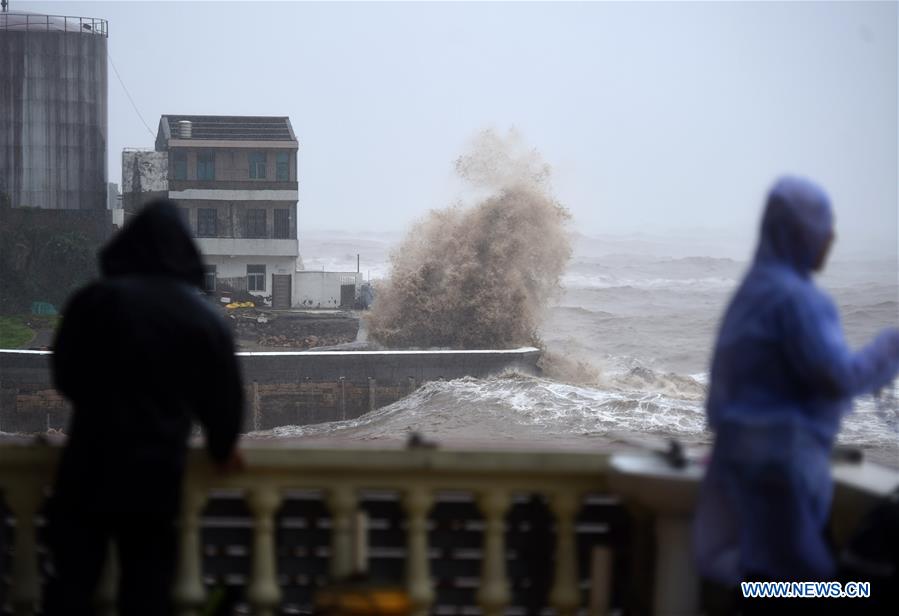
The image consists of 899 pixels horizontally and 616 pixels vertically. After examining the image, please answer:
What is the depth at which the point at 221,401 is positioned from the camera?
301cm

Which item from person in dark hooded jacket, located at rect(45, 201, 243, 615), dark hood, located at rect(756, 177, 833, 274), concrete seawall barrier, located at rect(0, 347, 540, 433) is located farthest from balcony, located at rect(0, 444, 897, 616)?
concrete seawall barrier, located at rect(0, 347, 540, 433)

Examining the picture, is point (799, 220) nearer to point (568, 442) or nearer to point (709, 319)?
point (568, 442)

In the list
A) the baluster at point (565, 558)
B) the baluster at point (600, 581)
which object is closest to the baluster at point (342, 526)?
the baluster at point (565, 558)

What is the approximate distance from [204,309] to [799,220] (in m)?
1.46

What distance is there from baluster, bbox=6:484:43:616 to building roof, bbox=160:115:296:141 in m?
57.0

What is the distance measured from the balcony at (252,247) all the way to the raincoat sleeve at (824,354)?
5655cm

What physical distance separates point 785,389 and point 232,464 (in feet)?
4.62

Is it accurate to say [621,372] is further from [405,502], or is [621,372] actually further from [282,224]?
[405,502]

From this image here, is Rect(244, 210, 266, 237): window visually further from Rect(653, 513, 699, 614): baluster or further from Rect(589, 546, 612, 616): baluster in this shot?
Rect(653, 513, 699, 614): baluster

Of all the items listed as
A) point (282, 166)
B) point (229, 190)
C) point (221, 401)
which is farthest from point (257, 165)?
point (221, 401)

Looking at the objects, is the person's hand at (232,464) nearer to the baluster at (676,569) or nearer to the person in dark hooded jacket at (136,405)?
the person in dark hooded jacket at (136,405)

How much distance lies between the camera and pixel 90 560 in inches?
118

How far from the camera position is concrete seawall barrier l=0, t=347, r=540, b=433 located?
40.3 metres

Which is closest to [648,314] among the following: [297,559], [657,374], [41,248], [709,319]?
[709,319]
